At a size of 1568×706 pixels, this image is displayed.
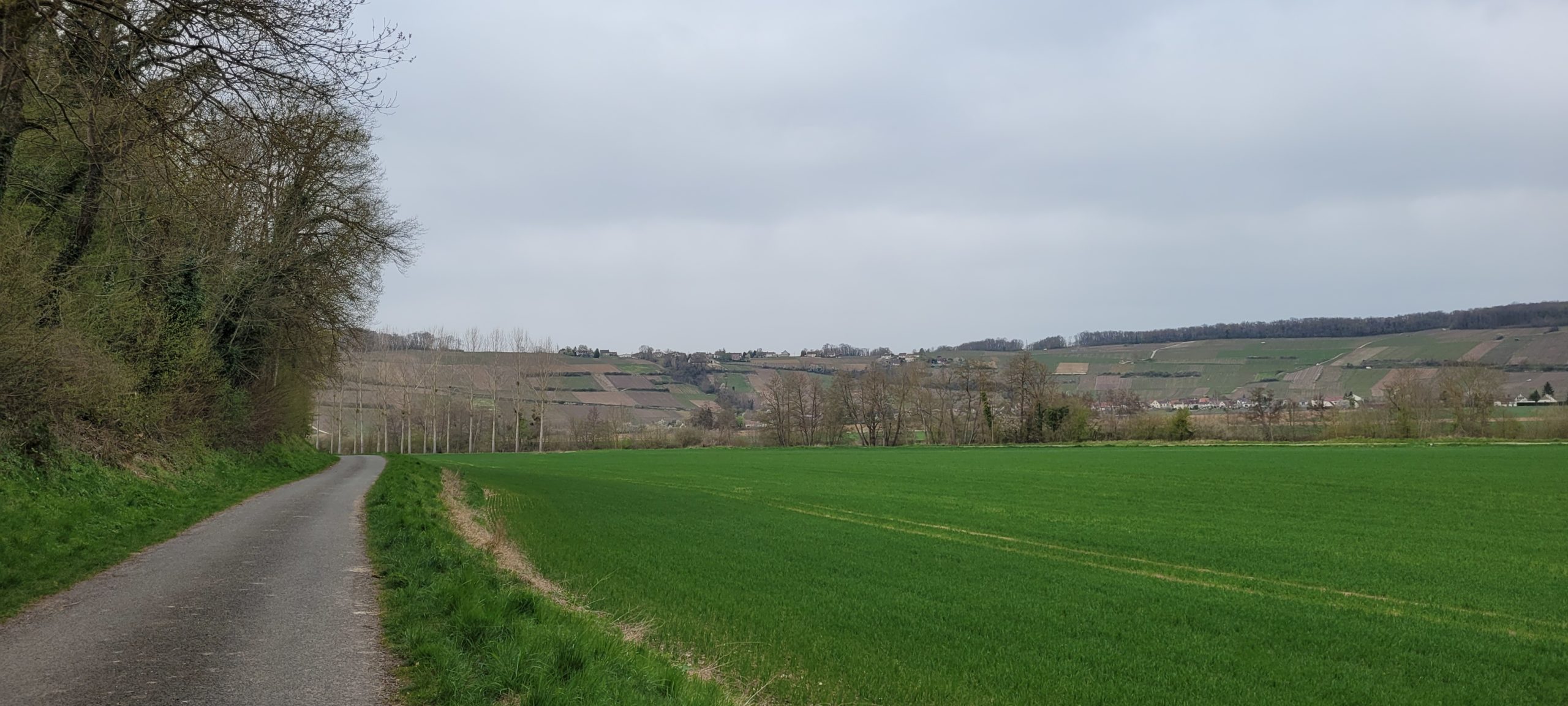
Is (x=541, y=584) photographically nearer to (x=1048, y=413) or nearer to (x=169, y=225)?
(x=169, y=225)

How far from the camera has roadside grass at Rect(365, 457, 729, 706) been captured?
21.7 ft

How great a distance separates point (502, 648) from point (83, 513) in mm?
12788

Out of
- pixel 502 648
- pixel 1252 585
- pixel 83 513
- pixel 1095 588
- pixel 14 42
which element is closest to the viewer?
pixel 502 648

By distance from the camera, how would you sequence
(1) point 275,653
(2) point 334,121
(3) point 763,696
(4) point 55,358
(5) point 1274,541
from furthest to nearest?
1. (5) point 1274,541
2. (4) point 55,358
3. (2) point 334,121
4. (3) point 763,696
5. (1) point 275,653

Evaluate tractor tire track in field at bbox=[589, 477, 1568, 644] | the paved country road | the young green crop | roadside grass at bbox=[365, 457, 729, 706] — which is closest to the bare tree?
the young green crop

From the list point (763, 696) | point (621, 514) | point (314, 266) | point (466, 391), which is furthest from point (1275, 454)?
point (466, 391)

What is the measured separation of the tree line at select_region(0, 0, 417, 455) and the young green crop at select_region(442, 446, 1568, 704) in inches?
294

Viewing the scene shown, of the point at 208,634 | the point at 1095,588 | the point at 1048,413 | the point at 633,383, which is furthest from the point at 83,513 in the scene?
the point at 633,383

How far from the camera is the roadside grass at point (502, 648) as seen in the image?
661cm

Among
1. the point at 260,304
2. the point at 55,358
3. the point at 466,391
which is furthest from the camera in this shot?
the point at 466,391

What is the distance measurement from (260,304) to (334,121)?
19.5 metres

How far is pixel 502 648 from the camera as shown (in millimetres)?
7543

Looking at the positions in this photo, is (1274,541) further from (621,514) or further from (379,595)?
(379,595)

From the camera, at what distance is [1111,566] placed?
56.6ft
